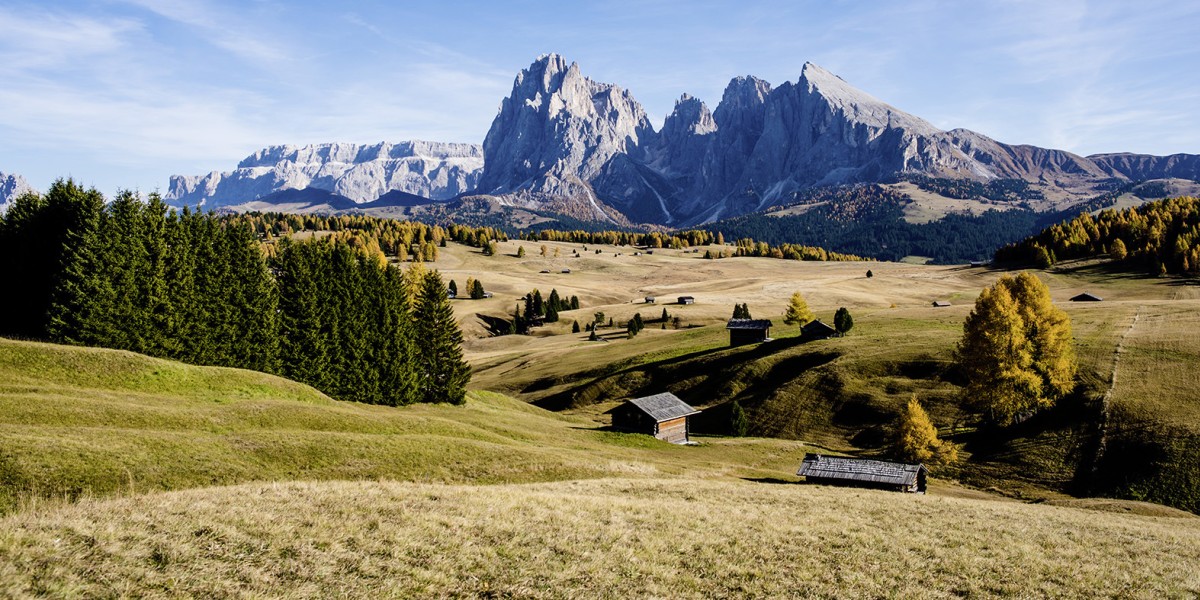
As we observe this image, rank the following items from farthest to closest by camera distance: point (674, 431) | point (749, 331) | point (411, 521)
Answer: point (749, 331), point (674, 431), point (411, 521)

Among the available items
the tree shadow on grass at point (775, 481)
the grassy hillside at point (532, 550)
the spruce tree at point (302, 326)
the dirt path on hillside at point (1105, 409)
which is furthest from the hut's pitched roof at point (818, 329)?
the grassy hillside at point (532, 550)

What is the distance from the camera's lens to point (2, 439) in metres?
24.7

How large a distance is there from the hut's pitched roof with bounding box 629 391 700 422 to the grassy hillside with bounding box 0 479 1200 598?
3739 centimetres

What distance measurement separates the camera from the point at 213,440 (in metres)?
31.2

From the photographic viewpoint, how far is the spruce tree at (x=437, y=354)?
216 ft

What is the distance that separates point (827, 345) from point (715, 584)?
77.1m

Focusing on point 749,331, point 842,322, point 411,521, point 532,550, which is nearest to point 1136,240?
point 842,322

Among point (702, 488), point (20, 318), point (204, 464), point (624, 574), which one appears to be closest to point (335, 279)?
point (20, 318)

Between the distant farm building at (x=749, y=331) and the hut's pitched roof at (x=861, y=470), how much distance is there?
52568 millimetres

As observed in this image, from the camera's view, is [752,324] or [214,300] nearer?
[214,300]

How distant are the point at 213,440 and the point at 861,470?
4025 cm

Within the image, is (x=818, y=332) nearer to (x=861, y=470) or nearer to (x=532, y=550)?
(x=861, y=470)

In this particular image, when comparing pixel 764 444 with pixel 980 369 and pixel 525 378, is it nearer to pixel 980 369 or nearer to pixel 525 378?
pixel 980 369

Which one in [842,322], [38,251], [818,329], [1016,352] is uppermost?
[38,251]
